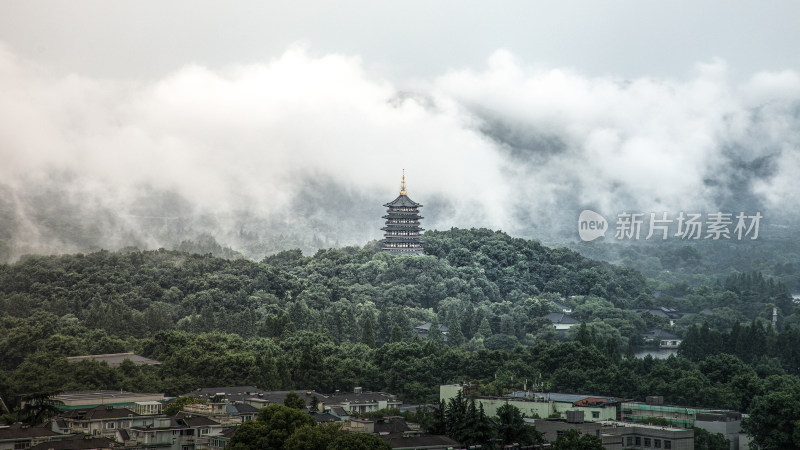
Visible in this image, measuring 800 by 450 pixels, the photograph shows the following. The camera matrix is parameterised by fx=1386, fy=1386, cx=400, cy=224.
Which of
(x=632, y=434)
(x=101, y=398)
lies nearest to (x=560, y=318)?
(x=101, y=398)

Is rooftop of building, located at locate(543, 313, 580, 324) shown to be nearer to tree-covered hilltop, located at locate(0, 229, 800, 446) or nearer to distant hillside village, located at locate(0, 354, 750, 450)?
tree-covered hilltop, located at locate(0, 229, 800, 446)

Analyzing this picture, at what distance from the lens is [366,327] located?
6191 cm

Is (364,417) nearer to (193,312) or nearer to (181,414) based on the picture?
(181,414)

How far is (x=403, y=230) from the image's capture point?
89000mm

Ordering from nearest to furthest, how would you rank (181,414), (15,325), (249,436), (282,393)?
(249,436) < (181,414) < (282,393) < (15,325)

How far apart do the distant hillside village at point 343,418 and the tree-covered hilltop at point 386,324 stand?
7.64ft

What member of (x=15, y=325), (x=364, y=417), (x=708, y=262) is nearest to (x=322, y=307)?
(x=15, y=325)

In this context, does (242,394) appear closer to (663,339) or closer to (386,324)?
(386,324)

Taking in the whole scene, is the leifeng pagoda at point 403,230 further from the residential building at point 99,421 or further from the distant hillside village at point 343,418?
the residential building at point 99,421

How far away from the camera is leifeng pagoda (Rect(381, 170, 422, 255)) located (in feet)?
291

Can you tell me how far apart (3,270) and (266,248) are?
143 feet

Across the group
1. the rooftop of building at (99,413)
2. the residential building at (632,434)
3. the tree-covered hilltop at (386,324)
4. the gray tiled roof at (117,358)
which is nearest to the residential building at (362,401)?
the tree-covered hilltop at (386,324)

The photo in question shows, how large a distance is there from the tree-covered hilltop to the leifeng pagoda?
894mm

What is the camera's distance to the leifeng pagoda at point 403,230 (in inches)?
3492
